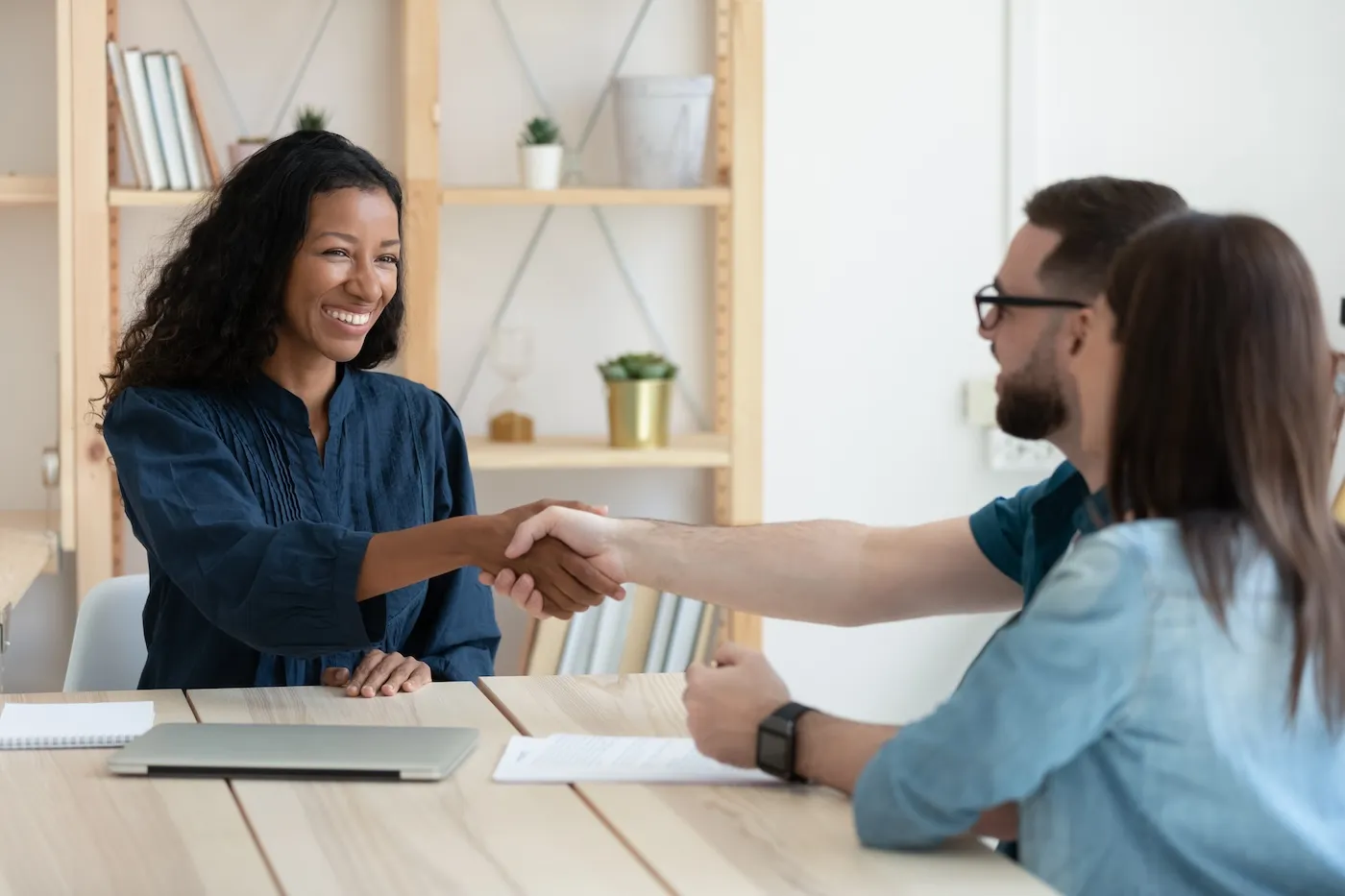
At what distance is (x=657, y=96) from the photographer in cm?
310

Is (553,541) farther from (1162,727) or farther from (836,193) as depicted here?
(836,193)

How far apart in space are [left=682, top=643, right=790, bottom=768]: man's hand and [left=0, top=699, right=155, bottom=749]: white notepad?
0.59 m

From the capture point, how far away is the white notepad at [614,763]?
4.91 feet

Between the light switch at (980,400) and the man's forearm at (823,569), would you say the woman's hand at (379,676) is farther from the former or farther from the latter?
the light switch at (980,400)

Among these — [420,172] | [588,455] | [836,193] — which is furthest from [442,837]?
[836,193]

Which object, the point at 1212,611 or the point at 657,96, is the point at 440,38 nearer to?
the point at 657,96

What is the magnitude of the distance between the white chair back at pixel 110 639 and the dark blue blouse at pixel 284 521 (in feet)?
0.39

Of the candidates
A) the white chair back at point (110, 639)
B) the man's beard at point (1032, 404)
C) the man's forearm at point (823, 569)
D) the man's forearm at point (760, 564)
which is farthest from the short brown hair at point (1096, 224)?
the white chair back at point (110, 639)

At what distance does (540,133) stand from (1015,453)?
1276 mm

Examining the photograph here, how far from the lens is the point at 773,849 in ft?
4.29

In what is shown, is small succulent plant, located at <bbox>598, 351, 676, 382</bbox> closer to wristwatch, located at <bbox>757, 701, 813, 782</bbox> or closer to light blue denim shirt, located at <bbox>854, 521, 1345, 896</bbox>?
wristwatch, located at <bbox>757, 701, 813, 782</bbox>

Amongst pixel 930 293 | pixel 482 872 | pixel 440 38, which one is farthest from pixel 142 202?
pixel 482 872

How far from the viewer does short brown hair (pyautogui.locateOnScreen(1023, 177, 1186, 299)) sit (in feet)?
5.66

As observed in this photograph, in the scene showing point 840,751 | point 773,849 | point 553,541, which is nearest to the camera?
point 773,849
